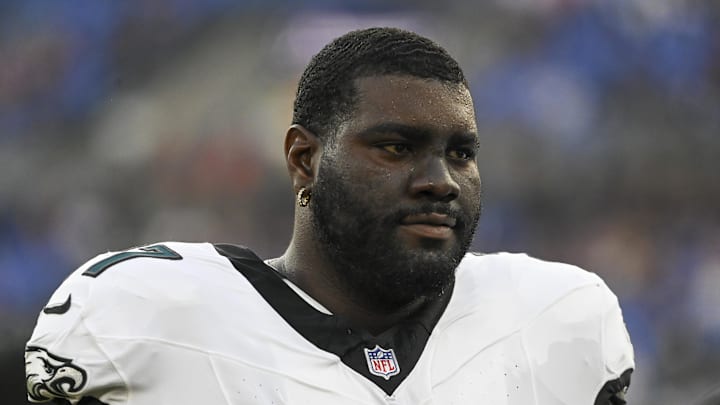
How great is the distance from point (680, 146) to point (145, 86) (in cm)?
217

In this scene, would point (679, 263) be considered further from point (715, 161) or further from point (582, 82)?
point (582, 82)

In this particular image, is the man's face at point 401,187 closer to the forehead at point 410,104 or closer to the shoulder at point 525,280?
the forehead at point 410,104

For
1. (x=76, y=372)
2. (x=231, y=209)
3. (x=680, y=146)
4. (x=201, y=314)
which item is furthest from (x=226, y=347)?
(x=680, y=146)

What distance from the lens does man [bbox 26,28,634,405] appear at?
1.49 metres

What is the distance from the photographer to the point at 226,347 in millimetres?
1511

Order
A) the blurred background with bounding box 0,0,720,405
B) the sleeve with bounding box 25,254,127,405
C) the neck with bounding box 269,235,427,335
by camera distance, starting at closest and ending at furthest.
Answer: the sleeve with bounding box 25,254,127,405
the neck with bounding box 269,235,427,335
the blurred background with bounding box 0,0,720,405

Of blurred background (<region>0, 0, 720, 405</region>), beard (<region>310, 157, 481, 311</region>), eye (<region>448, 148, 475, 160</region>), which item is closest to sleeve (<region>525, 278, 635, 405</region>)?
beard (<region>310, 157, 481, 311</region>)

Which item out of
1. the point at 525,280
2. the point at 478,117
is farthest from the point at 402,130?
the point at 478,117

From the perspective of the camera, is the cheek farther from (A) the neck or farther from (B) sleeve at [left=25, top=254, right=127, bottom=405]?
(B) sleeve at [left=25, top=254, right=127, bottom=405]

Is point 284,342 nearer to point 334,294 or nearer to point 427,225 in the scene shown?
point 334,294

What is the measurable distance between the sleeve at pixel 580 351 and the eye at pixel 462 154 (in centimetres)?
30

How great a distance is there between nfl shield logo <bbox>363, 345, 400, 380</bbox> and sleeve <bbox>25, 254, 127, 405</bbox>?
1.21ft

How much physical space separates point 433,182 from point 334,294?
27 cm

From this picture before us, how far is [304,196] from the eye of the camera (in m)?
1.70
